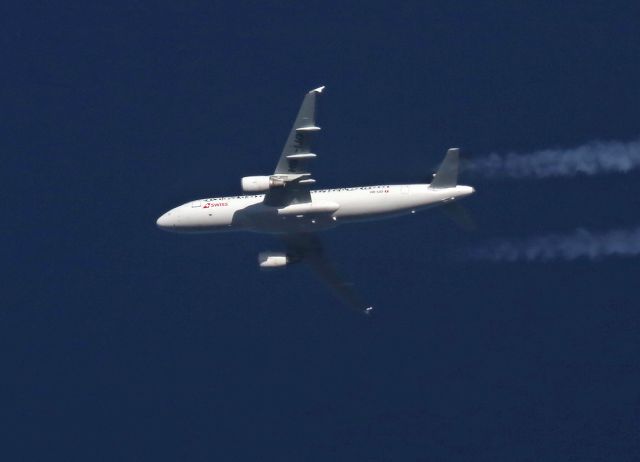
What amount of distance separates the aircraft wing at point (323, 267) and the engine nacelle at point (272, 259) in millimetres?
690

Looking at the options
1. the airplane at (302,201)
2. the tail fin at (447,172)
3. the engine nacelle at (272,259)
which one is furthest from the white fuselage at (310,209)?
the engine nacelle at (272,259)

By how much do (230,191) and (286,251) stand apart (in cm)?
479

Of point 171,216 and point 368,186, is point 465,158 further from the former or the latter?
point 171,216

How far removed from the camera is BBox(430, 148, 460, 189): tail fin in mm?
117750

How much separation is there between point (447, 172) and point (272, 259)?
38.9 feet

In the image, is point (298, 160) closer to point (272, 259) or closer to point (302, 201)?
point (302, 201)

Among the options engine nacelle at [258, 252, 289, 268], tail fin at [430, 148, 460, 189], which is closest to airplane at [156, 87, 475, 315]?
tail fin at [430, 148, 460, 189]

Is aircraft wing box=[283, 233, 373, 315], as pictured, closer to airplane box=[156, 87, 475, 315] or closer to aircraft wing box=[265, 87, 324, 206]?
airplane box=[156, 87, 475, 315]

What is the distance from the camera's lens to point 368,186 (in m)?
119

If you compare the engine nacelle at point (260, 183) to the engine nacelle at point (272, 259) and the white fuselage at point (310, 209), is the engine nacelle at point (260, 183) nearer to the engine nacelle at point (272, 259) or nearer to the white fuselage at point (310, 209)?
the white fuselage at point (310, 209)

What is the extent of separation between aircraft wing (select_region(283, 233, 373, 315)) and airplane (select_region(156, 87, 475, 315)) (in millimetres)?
2663

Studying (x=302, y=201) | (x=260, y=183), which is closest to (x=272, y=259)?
(x=302, y=201)

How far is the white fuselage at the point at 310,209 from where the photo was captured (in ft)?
386

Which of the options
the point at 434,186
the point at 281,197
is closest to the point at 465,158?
the point at 434,186
